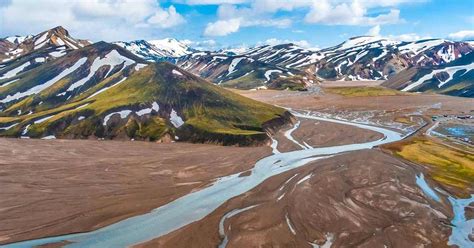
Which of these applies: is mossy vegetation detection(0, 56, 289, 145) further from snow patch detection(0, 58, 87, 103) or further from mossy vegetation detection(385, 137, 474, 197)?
mossy vegetation detection(385, 137, 474, 197)

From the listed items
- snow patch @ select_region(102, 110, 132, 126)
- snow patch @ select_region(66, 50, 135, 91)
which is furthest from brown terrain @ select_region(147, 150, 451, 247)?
snow patch @ select_region(66, 50, 135, 91)

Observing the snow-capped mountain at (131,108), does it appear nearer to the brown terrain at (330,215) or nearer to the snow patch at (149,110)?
the snow patch at (149,110)

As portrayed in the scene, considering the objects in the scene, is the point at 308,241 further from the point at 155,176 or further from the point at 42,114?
the point at 42,114

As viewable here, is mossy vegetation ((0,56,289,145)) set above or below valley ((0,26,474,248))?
above

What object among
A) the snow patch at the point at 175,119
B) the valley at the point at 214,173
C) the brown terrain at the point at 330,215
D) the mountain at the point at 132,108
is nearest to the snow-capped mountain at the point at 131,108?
the mountain at the point at 132,108

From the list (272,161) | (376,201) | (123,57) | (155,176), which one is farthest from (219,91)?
(376,201)
